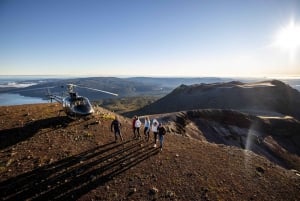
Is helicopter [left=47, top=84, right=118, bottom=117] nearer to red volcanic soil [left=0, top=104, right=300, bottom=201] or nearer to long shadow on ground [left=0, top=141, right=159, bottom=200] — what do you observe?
red volcanic soil [left=0, top=104, right=300, bottom=201]

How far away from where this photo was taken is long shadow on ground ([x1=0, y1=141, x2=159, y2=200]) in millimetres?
12602

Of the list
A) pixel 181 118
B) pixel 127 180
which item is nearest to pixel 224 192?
pixel 127 180

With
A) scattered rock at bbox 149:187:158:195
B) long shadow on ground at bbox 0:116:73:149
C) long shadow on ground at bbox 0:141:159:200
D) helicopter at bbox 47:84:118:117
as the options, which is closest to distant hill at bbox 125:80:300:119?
long shadow on ground at bbox 0:116:73:149

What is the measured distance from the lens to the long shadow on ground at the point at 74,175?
12602 millimetres

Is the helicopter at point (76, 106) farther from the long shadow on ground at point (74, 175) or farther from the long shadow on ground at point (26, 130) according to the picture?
the long shadow on ground at point (74, 175)

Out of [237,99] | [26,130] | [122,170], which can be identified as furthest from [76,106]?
[237,99]

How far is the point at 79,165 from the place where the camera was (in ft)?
52.5

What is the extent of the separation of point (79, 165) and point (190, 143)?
38.7 ft

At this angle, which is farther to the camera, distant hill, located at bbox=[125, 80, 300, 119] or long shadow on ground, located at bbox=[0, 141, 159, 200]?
distant hill, located at bbox=[125, 80, 300, 119]

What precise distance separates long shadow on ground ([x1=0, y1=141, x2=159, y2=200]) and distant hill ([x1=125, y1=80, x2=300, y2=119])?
303ft

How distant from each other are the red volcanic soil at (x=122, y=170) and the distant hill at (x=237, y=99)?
8805cm

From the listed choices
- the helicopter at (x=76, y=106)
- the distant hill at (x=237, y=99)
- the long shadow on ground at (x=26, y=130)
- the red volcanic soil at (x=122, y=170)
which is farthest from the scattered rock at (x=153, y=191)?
the distant hill at (x=237, y=99)

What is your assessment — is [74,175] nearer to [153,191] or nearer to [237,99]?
[153,191]

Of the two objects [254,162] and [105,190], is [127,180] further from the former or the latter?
[254,162]
